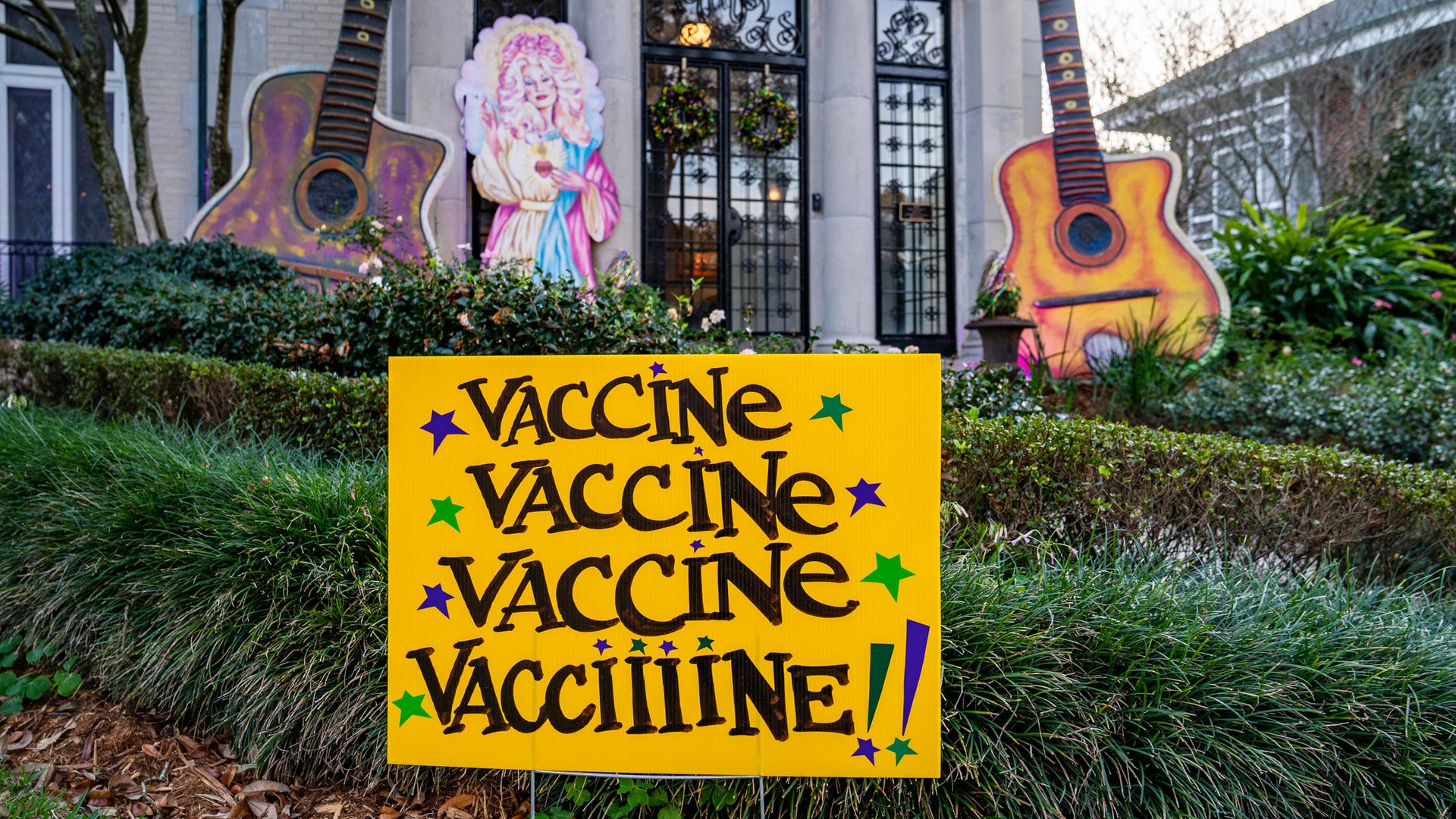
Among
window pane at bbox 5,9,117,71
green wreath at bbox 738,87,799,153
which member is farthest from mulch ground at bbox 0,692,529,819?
window pane at bbox 5,9,117,71

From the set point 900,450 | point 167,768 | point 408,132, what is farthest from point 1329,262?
point 167,768

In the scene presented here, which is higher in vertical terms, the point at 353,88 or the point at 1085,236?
the point at 353,88

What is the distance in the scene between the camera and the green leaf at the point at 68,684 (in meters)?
3.11

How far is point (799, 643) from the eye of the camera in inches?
87.4

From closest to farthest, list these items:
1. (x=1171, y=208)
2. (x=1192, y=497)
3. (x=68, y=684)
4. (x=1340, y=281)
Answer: (x=68, y=684) < (x=1192, y=497) < (x=1171, y=208) < (x=1340, y=281)

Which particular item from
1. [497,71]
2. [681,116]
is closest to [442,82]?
[497,71]

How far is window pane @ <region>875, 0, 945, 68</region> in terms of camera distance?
35.2 ft

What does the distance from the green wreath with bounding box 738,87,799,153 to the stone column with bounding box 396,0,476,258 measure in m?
2.79

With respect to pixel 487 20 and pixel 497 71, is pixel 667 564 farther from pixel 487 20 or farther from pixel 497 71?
pixel 487 20

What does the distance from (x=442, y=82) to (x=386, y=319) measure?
4.93 m

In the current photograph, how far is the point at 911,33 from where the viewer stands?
1081cm

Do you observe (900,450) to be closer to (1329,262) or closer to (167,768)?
(167,768)

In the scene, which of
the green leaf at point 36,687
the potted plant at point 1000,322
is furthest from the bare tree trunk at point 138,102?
the potted plant at point 1000,322

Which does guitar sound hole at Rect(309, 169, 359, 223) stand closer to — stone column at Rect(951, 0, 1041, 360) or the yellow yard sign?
stone column at Rect(951, 0, 1041, 360)
